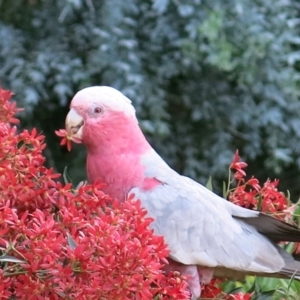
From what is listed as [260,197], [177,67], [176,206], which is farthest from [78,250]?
[177,67]

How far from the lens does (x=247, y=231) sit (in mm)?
878

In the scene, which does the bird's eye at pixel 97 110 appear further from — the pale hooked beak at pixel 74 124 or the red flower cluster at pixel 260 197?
the red flower cluster at pixel 260 197

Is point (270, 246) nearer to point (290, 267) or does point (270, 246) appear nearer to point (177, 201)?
point (290, 267)

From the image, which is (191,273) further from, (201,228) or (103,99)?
(103,99)

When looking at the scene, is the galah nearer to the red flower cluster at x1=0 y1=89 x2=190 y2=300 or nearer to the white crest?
the white crest

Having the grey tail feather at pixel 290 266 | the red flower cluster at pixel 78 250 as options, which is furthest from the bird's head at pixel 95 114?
the grey tail feather at pixel 290 266

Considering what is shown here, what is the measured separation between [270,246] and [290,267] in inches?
1.4

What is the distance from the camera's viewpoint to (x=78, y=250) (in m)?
0.62

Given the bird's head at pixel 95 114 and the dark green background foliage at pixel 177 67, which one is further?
the dark green background foliage at pixel 177 67

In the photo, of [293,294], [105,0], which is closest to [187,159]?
[105,0]

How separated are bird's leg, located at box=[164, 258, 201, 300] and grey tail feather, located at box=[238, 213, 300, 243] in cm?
10

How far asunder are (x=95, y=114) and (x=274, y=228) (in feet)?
0.88

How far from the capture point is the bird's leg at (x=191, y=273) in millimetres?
→ 809

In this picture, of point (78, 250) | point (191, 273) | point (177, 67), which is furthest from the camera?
point (177, 67)
